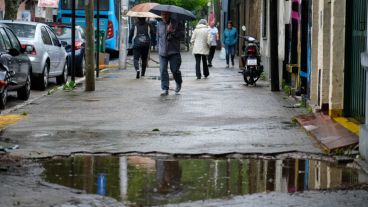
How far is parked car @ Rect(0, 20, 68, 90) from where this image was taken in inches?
749

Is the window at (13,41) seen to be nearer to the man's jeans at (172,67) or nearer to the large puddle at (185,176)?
the man's jeans at (172,67)

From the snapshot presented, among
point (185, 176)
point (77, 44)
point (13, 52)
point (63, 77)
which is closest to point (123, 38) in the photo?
point (77, 44)

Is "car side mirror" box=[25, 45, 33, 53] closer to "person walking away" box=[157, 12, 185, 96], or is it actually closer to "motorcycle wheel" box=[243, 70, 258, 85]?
"person walking away" box=[157, 12, 185, 96]

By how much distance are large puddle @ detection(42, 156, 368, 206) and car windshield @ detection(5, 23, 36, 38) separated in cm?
1068

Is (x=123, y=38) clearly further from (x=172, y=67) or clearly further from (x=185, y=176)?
(x=185, y=176)

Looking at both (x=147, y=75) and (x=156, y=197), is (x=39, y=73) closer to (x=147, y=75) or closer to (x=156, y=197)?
(x=147, y=75)

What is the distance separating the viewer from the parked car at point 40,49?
19031 millimetres

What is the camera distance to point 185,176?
8258 mm

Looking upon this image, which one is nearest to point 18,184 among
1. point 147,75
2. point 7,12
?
point 147,75

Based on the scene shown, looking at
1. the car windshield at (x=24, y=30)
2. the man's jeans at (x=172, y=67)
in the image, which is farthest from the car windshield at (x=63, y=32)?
the man's jeans at (x=172, y=67)

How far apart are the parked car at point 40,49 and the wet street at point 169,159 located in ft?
13.0

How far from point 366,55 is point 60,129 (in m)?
4.63

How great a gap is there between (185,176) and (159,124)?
397 centimetres

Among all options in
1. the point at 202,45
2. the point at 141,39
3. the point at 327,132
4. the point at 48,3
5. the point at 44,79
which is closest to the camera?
the point at 327,132
